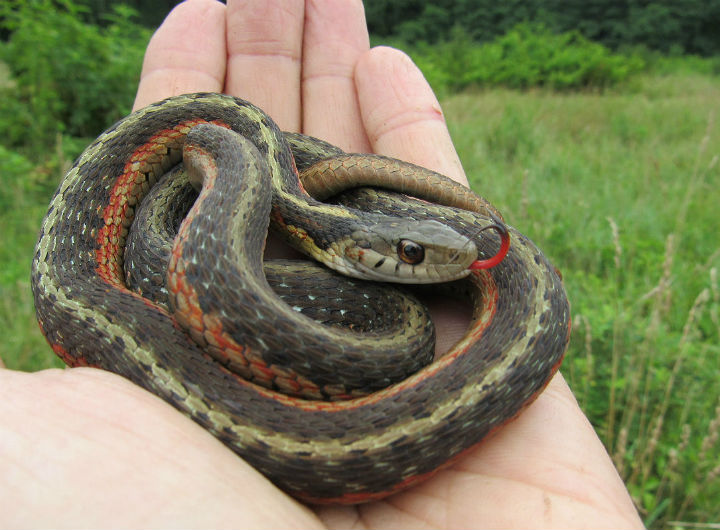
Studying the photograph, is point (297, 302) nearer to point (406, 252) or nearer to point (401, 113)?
point (406, 252)

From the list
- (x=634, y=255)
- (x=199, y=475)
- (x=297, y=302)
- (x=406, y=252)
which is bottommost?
(x=634, y=255)

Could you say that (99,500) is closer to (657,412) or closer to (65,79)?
(657,412)

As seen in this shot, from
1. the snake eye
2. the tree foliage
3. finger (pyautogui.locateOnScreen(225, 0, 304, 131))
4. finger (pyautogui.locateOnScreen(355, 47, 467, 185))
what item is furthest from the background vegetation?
the tree foliage

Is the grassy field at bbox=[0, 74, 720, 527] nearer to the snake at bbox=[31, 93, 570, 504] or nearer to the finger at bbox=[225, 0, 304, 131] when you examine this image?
the snake at bbox=[31, 93, 570, 504]

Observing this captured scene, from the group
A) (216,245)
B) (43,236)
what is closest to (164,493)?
(216,245)

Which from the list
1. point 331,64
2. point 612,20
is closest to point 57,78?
point 331,64

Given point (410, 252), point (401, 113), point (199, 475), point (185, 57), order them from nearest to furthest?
point (199, 475) < point (410, 252) < point (401, 113) < point (185, 57)
